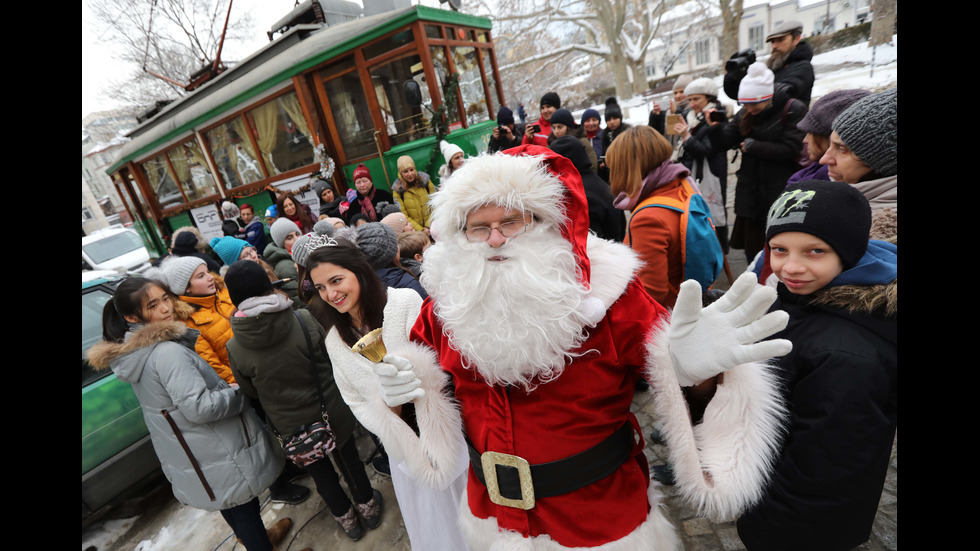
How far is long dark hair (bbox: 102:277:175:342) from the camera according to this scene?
7.09 ft

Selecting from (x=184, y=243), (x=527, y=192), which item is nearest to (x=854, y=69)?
(x=527, y=192)

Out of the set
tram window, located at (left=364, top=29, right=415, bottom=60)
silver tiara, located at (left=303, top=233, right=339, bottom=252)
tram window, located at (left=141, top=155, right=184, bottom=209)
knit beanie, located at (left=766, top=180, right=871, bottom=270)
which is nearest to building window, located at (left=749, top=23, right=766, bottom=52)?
tram window, located at (left=364, top=29, right=415, bottom=60)

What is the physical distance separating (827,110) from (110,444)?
212 inches

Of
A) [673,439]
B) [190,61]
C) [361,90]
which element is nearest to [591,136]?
[361,90]

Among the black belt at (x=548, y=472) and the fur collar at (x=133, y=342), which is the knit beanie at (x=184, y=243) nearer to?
the fur collar at (x=133, y=342)

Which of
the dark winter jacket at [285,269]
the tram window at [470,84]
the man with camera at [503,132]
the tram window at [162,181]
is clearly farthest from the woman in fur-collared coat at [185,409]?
the tram window at [162,181]

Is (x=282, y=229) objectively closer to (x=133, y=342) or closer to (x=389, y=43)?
(x=133, y=342)

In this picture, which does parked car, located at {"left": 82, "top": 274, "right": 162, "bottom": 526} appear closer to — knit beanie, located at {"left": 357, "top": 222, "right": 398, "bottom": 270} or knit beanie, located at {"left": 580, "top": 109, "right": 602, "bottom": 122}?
knit beanie, located at {"left": 357, "top": 222, "right": 398, "bottom": 270}

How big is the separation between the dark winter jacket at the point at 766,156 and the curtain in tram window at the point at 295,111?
6483 mm

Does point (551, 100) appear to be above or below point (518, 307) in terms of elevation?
above

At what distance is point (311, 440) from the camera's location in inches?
92.0

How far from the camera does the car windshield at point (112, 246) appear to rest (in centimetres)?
1002

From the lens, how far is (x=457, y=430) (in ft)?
5.02

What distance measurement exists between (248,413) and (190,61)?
26081mm
